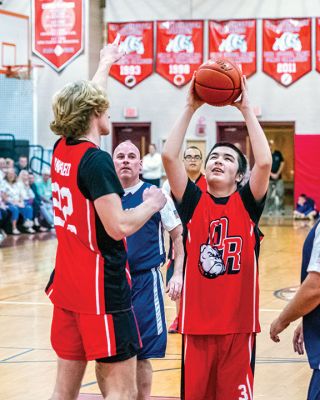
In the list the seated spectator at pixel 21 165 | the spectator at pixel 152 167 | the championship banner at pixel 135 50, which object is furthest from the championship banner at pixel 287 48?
the seated spectator at pixel 21 165

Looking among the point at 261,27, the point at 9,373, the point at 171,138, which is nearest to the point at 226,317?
the point at 171,138

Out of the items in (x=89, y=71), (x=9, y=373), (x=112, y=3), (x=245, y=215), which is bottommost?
(x=9, y=373)

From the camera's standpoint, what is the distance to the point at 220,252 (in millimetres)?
4008

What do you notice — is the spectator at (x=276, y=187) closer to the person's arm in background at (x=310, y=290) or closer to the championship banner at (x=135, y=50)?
the championship banner at (x=135, y=50)

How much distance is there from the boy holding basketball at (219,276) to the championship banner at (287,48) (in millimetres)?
18607

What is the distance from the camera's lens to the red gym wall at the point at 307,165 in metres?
22.6

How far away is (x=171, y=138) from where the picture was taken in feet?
13.2

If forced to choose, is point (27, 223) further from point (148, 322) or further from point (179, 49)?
point (148, 322)

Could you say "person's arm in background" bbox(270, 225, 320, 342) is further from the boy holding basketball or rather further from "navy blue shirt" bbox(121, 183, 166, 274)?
"navy blue shirt" bbox(121, 183, 166, 274)

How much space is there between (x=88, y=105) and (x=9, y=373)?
11.1ft

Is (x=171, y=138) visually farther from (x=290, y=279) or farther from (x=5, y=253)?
(x=5, y=253)

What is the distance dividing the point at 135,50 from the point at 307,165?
5.50 m

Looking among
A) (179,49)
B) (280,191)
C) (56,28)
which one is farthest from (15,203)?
(280,191)

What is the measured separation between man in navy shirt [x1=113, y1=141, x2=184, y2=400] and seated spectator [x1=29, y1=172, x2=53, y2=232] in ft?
42.5
